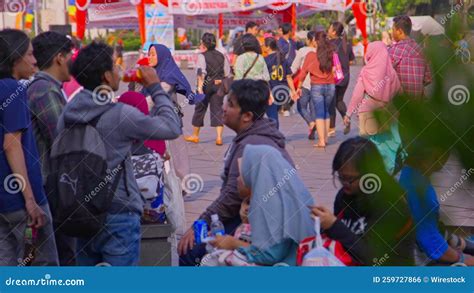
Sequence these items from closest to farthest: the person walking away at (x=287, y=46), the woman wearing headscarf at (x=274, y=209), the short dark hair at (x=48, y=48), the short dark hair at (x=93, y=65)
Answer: the woman wearing headscarf at (x=274, y=209), the short dark hair at (x=93, y=65), the short dark hair at (x=48, y=48), the person walking away at (x=287, y=46)

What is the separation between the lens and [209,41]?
13.4 meters

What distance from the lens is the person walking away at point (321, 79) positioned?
13.0m

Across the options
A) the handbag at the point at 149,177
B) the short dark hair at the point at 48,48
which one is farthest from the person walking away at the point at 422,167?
the short dark hair at the point at 48,48

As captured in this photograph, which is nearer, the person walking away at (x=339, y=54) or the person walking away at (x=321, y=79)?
the person walking away at (x=321, y=79)

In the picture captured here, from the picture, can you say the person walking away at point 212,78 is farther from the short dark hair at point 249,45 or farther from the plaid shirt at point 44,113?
the plaid shirt at point 44,113

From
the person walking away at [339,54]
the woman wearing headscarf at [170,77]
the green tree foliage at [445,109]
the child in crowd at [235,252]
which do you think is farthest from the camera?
the person walking away at [339,54]

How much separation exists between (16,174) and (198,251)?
1.00 meters

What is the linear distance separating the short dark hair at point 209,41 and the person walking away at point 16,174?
8762 millimetres

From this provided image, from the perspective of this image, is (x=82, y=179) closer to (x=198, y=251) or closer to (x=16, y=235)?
(x=16, y=235)

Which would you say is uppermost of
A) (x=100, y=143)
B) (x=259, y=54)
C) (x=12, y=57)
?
(x=12, y=57)

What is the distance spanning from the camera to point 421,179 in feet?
6.30

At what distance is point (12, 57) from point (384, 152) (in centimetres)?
294

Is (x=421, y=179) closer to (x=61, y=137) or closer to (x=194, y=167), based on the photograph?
(x=61, y=137)
